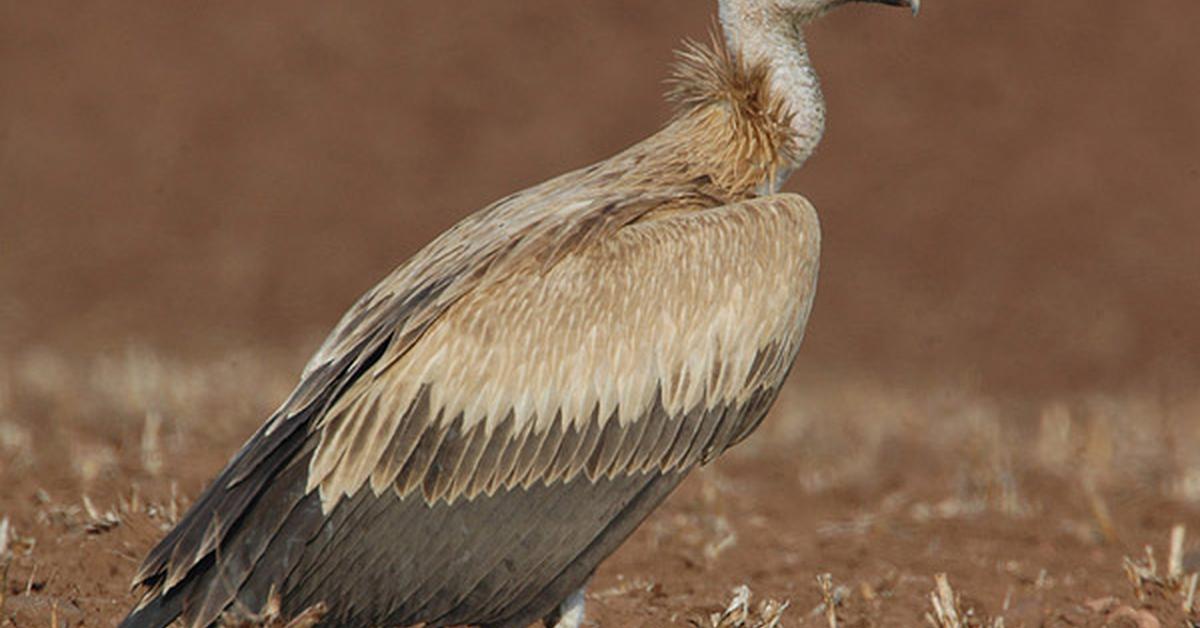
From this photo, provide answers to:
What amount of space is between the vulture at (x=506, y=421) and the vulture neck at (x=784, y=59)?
63cm

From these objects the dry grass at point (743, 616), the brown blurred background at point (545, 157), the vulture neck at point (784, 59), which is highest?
the vulture neck at point (784, 59)

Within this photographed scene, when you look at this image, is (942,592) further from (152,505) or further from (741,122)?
(152,505)

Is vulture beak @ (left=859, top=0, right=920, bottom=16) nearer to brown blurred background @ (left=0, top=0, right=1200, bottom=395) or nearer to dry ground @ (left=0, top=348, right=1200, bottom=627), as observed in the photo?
dry ground @ (left=0, top=348, right=1200, bottom=627)

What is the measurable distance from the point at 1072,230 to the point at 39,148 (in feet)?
50.2

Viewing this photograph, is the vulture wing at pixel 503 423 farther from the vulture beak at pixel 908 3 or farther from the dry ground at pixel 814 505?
the vulture beak at pixel 908 3

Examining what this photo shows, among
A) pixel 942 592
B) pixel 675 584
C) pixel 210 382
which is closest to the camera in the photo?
pixel 942 592

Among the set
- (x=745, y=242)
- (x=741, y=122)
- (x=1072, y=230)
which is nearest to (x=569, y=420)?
(x=745, y=242)

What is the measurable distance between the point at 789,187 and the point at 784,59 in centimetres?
1881

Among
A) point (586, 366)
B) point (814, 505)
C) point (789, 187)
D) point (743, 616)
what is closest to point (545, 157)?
point (789, 187)

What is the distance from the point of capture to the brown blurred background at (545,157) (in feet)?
80.3

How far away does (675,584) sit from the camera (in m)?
8.30

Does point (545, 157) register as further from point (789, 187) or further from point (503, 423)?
point (503, 423)

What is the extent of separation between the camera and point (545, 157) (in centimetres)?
2998

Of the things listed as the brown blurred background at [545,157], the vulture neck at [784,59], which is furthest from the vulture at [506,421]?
the brown blurred background at [545,157]
